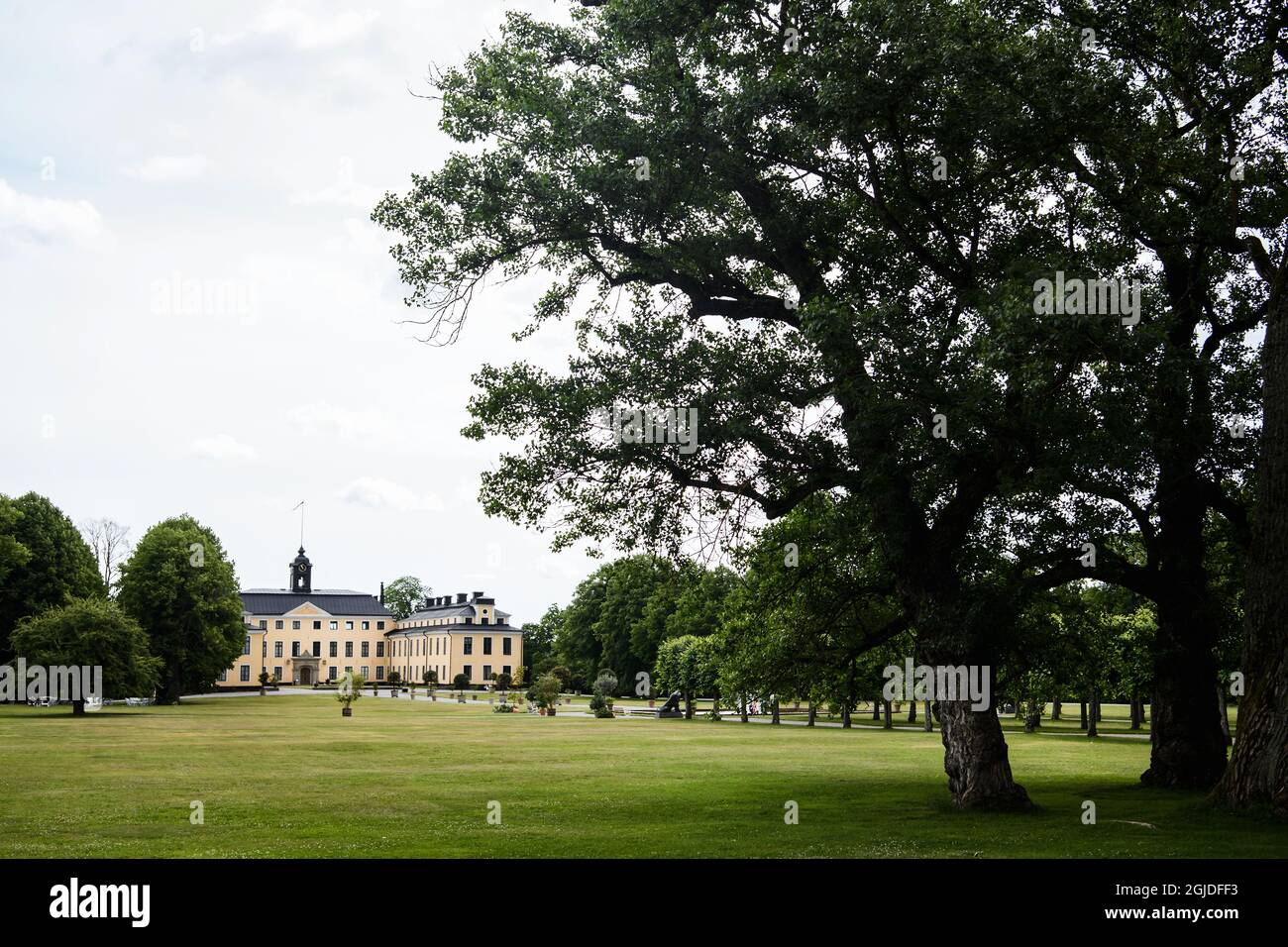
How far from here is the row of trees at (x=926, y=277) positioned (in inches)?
693

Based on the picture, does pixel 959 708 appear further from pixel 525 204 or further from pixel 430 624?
pixel 430 624

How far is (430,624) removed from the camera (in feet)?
498

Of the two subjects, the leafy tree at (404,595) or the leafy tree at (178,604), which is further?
the leafy tree at (404,595)

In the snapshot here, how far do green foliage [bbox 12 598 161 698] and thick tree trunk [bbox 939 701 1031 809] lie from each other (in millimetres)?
48306

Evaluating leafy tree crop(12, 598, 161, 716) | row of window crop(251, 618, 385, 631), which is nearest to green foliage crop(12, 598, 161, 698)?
leafy tree crop(12, 598, 161, 716)

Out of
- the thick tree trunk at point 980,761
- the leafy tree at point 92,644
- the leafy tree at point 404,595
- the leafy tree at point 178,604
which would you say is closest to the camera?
the thick tree trunk at point 980,761

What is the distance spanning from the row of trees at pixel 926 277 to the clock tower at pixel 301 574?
140186 millimetres

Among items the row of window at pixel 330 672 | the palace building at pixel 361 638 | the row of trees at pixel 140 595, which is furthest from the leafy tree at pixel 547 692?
the palace building at pixel 361 638

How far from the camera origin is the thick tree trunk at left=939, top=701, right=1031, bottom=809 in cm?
2008

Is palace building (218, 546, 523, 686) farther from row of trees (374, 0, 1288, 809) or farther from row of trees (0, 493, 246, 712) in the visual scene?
row of trees (374, 0, 1288, 809)

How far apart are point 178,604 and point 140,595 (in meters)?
2.57

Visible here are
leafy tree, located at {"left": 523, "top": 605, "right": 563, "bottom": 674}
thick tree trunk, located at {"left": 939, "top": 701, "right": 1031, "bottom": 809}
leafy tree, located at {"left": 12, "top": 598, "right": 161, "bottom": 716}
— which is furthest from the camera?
leafy tree, located at {"left": 523, "top": 605, "right": 563, "bottom": 674}

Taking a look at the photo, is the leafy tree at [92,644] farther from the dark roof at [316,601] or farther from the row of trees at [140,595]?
the dark roof at [316,601]

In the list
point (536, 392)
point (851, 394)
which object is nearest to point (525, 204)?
point (536, 392)
